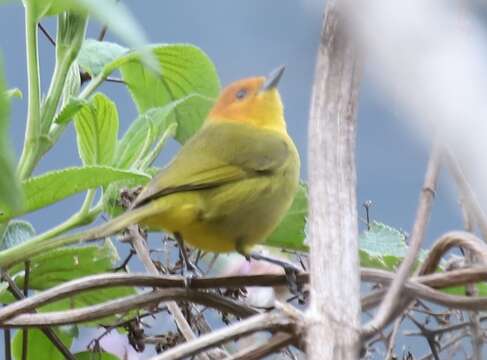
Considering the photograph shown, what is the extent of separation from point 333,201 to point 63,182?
33cm

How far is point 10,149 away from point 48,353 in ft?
2.75

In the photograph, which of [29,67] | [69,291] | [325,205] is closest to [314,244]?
[325,205]

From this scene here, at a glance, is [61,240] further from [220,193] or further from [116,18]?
[116,18]

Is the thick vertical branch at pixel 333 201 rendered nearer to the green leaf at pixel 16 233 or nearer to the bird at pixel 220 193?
the bird at pixel 220 193

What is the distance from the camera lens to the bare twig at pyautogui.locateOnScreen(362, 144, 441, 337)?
0.50m

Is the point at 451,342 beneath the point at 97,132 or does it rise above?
beneath

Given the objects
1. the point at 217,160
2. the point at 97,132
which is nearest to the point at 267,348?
the point at 97,132

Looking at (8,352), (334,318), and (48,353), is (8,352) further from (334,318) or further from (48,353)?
(334,318)

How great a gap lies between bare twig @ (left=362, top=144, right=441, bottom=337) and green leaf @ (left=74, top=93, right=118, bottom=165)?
1.57 ft

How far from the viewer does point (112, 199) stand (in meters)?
0.92

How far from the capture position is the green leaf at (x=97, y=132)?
0.94 metres

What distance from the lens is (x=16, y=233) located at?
89cm

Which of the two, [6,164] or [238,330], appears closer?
[6,164]

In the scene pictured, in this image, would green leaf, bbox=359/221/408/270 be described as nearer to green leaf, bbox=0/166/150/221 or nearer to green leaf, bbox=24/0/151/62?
green leaf, bbox=0/166/150/221
